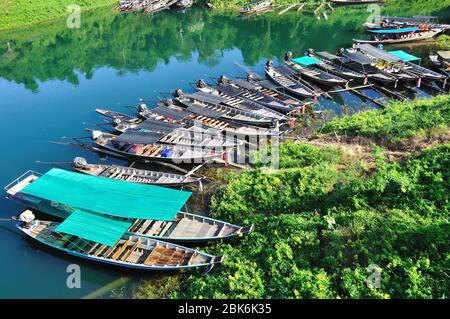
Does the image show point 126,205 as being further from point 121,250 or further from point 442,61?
point 442,61

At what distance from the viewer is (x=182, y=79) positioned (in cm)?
4144

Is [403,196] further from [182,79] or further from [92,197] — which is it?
[182,79]

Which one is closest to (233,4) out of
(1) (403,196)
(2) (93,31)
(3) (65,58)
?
(2) (93,31)

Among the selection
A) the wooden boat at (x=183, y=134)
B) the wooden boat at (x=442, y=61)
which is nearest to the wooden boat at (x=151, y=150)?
the wooden boat at (x=183, y=134)

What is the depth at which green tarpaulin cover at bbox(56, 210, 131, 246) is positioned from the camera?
1809 centimetres

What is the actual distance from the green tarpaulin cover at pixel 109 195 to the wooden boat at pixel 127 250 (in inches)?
55.1

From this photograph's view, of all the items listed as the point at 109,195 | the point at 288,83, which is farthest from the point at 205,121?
the point at 109,195

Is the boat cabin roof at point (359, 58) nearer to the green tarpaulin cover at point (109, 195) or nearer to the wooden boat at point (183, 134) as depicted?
the wooden boat at point (183, 134)

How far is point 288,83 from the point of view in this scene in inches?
1405

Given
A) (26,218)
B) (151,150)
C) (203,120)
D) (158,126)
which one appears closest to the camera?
(26,218)

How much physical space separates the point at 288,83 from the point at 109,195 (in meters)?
21.3

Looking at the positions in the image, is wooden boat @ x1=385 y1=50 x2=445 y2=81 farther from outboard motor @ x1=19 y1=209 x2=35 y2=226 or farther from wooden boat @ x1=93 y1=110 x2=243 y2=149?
outboard motor @ x1=19 y1=209 x2=35 y2=226

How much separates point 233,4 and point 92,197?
59.0 meters

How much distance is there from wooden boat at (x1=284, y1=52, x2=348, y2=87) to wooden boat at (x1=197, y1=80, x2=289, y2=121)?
25.1 ft
